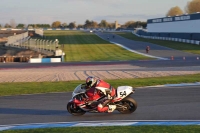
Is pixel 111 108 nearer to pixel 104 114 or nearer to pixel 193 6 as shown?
pixel 104 114

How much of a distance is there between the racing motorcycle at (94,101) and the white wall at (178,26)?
66.5 m

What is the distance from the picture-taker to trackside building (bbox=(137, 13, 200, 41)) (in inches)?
3125

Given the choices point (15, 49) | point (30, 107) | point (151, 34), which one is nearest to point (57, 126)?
point (30, 107)

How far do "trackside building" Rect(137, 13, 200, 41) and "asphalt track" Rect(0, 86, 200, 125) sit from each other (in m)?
61.9

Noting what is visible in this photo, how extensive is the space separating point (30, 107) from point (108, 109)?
3.72 metres

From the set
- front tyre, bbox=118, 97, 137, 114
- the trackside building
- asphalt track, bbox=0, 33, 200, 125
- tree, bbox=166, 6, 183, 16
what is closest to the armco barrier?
asphalt track, bbox=0, 33, 200, 125

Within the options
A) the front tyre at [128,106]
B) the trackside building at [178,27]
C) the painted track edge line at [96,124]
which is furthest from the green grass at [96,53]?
the painted track edge line at [96,124]

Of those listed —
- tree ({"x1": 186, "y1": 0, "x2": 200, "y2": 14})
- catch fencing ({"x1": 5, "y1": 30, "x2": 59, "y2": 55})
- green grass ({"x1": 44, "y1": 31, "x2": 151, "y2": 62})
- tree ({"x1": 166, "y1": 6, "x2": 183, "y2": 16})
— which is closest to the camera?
green grass ({"x1": 44, "y1": 31, "x2": 151, "y2": 62})

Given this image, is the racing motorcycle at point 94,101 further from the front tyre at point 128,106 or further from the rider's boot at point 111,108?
the rider's boot at point 111,108

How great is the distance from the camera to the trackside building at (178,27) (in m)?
79.4

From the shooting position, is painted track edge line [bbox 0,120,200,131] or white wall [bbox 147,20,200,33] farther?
white wall [bbox 147,20,200,33]

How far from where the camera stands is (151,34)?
11944 cm

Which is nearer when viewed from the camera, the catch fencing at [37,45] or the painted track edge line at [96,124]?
the painted track edge line at [96,124]

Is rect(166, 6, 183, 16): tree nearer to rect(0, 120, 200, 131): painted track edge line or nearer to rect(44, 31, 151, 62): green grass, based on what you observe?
rect(44, 31, 151, 62): green grass
